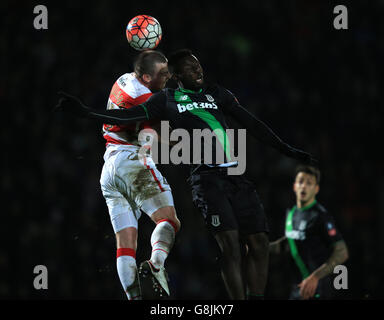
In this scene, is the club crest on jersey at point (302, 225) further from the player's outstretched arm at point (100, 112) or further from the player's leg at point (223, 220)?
the player's outstretched arm at point (100, 112)

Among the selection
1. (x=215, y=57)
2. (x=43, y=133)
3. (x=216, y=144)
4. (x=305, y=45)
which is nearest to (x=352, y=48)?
(x=305, y=45)

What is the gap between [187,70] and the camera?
5.45 metres

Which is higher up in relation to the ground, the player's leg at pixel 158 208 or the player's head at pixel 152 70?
the player's head at pixel 152 70

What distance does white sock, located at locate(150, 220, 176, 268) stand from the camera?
5.19 m

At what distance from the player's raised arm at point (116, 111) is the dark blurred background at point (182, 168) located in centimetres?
319

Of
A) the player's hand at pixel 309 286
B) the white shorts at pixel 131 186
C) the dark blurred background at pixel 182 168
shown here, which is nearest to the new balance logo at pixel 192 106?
the white shorts at pixel 131 186

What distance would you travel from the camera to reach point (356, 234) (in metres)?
10.4

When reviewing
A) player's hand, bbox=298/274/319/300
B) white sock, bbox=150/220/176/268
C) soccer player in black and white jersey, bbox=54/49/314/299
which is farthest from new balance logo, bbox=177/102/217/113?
player's hand, bbox=298/274/319/300

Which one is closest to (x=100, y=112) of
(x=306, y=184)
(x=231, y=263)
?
(x=231, y=263)

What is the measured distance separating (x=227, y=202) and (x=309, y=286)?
6.65ft

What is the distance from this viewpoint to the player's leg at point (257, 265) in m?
5.17

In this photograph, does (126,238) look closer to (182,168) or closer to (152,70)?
(152,70)

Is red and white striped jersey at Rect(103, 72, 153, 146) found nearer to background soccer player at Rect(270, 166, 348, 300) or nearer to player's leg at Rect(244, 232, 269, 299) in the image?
player's leg at Rect(244, 232, 269, 299)

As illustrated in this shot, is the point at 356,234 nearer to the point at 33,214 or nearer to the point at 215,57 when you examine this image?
the point at 215,57
